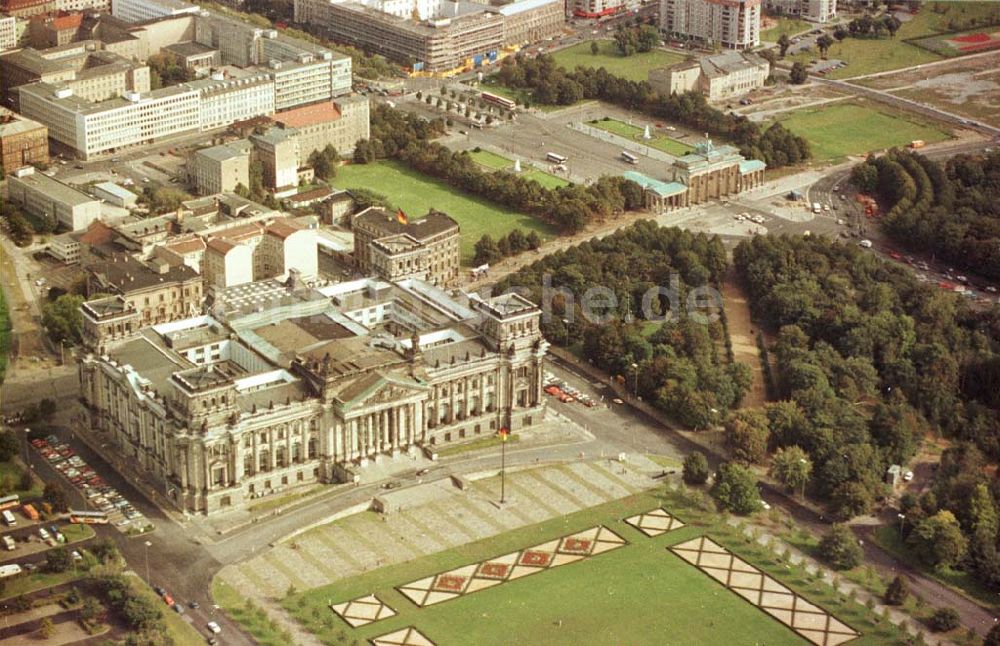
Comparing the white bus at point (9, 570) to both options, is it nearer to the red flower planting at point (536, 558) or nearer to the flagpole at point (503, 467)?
the red flower planting at point (536, 558)

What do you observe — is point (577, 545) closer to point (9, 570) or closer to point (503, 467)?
point (503, 467)

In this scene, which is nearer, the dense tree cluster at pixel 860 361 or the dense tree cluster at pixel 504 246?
the dense tree cluster at pixel 860 361

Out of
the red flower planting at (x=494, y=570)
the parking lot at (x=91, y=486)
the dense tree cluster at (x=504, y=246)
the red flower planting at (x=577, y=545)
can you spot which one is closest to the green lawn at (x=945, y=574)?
the red flower planting at (x=577, y=545)

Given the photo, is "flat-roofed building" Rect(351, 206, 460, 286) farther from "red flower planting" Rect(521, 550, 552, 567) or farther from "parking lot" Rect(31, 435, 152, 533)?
"red flower planting" Rect(521, 550, 552, 567)

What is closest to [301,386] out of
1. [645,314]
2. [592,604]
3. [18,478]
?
[18,478]

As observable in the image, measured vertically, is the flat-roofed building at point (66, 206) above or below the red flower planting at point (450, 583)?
above

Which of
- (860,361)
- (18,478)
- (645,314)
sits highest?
(860,361)
